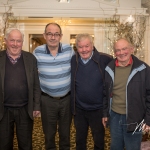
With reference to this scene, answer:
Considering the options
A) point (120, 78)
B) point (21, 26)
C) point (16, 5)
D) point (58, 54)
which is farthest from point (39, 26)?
point (120, 78)

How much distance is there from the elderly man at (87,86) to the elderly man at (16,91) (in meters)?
0.46

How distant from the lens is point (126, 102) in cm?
217

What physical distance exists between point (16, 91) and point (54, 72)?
483 millimetres

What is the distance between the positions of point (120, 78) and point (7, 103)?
1.19m

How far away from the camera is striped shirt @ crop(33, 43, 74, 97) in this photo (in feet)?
8.70

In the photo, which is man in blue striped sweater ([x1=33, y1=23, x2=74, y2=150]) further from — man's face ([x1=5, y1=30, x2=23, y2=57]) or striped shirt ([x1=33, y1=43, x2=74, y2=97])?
man's face ([x1=5, y1=30, x2=23, y2=57])

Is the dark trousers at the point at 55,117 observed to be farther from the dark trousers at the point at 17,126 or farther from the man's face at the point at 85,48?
the man's face at the point at 85,48

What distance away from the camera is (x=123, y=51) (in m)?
2.21

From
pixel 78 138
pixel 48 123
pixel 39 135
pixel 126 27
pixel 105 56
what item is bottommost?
pixel 39 135

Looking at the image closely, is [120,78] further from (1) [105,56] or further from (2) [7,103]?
(2) [7,103]

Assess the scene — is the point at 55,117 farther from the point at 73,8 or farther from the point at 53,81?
A: the point at 73,8

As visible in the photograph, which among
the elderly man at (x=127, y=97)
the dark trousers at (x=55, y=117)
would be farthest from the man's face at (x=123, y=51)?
the dark trousers at (x=55, y=117)

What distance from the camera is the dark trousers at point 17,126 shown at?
245cm

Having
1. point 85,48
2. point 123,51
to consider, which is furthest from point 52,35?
point 123,51
